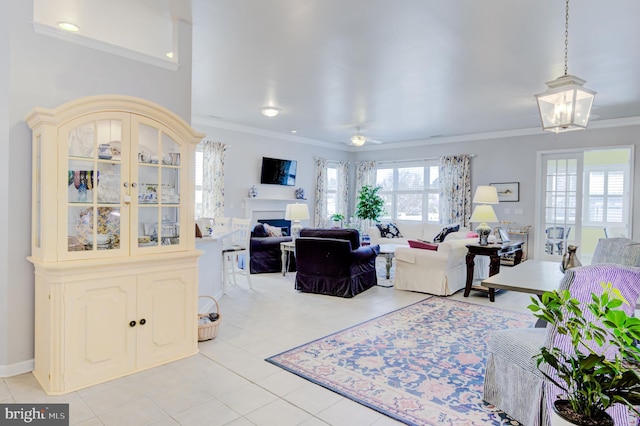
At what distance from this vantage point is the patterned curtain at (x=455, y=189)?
8.64 meters

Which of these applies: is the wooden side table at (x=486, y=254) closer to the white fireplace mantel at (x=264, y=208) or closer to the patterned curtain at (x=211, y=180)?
the white fireplace mantel at (x=264, y=208)

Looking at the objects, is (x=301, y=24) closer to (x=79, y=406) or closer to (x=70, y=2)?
(x=70, y=2)

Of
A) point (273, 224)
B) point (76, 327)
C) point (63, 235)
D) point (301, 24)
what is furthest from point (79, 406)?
point (273, 224)

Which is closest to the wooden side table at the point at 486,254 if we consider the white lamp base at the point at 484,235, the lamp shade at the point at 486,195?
the white lamp base at the point at 484,235

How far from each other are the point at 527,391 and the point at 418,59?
129 inches

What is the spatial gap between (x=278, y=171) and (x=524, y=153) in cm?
517

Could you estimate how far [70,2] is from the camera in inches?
124

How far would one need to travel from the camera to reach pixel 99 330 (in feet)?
8.82

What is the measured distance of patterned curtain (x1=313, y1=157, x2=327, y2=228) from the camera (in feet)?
31.1

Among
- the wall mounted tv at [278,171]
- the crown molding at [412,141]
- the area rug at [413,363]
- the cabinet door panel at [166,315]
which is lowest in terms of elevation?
the area rug at [413,363]

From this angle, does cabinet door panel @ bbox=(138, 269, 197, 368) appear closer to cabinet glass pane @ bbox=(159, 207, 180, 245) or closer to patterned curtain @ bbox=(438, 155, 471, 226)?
cabinet glass pane @ bbox=(159, 207, 180, 245)

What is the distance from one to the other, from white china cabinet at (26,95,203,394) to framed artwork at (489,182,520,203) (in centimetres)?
701

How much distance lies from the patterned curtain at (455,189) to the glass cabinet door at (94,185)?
24.5 feet

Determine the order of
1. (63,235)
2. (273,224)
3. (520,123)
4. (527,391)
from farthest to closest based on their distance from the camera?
(273,224)
(520,123)
(63,235)
(527,391)
